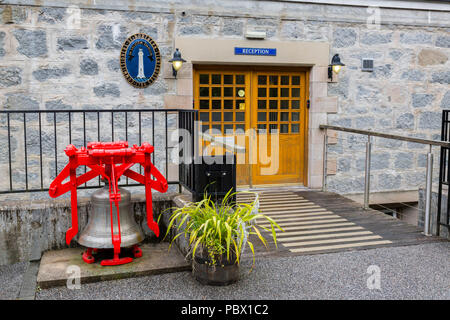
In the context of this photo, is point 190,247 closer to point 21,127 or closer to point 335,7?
point 21,127

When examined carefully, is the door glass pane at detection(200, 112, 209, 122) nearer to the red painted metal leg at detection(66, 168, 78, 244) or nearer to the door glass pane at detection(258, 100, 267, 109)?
the door glass pane at detection(258, 100, 267, 109)

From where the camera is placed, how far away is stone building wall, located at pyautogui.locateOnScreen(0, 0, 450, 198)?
6.32 m

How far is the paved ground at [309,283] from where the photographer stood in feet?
11.7

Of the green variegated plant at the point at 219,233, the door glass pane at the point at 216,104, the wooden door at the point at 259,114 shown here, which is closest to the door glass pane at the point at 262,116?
the wooden door at the point at 259,114

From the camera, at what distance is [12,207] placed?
448cm

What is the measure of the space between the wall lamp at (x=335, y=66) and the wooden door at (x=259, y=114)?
0.40m

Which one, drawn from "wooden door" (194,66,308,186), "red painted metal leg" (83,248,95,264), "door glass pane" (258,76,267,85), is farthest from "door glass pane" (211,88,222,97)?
"red painted metal leg" (83,248,95,264)

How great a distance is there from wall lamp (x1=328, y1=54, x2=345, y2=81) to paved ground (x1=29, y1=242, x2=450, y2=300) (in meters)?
3.79

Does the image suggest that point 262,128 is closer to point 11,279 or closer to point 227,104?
point 227,104

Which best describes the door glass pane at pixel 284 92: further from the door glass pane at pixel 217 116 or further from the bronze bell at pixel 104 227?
the bronze bell at pixel 104 227

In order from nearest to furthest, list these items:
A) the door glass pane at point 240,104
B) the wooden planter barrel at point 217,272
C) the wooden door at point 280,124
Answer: the wooden planter barrel at point 217,272 < the door glass pane at point 240,104 < the wooden door at point 280,124

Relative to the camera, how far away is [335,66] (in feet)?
24.5

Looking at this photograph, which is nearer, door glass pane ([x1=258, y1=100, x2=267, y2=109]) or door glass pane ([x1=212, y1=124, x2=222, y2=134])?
door glass pane ([x1=212, y1=124, x2=222, y2=134])

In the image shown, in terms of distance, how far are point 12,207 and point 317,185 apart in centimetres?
482
